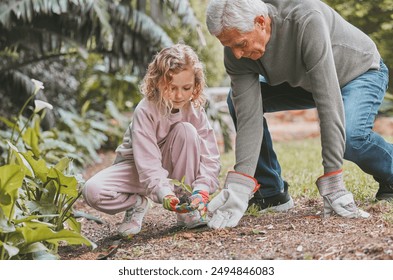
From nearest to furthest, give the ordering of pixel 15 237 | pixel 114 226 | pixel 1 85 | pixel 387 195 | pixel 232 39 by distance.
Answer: pixel 15 237
pixel 232 39
pixel 387 195
pixel 114 226
pixel 1 85

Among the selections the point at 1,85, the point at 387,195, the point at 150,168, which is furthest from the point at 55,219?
the point at 1,85

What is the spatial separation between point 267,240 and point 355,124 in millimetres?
716

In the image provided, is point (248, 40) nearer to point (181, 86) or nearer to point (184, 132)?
point (181, 86)

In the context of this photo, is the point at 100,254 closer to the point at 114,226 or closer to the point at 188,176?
the point at 188,176

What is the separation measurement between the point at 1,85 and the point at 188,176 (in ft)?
13.0

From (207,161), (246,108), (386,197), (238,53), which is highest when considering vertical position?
(238,53)

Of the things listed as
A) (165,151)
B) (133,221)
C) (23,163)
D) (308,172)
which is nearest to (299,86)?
(165,151)

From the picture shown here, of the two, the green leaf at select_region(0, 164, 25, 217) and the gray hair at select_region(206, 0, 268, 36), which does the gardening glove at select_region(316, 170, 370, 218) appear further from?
the green leaf at select_region(0, 164, 25, 217)

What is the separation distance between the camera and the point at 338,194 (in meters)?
2.85

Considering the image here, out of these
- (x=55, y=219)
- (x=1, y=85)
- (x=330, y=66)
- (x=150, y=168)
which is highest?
(x=330, y=66)

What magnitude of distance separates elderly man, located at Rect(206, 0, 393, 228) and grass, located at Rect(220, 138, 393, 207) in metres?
0.42

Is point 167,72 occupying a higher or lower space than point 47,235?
higher

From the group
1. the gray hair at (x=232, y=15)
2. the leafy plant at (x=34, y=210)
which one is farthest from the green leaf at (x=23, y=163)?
the gray hair at (x=232, y=15)

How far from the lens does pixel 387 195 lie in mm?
3248
